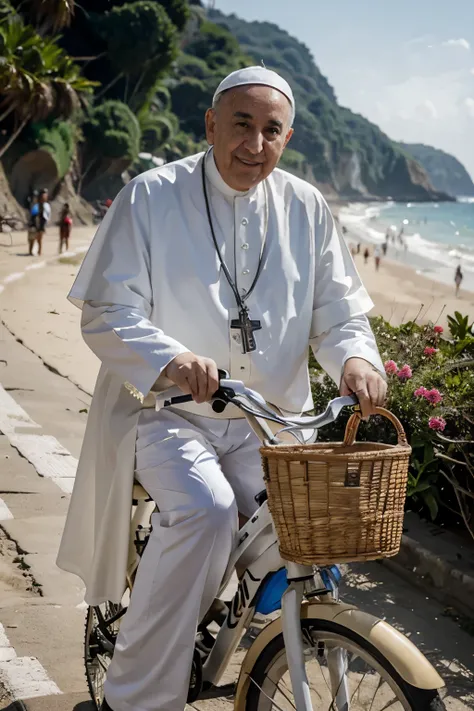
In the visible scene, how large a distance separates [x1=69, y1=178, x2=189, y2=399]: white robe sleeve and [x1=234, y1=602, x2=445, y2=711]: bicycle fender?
74 cm

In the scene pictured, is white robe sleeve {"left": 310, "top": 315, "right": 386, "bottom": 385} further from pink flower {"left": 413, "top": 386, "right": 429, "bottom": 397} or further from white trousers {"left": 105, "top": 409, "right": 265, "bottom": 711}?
pink flower {"left": 413, "top": 386, "right": 429, "bottom": 397}

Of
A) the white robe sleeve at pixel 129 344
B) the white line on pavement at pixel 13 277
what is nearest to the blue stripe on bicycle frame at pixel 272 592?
the white robe sleeve at pixel 129 344

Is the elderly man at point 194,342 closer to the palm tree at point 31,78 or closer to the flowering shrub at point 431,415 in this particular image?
the flowering shrub at point 431,415

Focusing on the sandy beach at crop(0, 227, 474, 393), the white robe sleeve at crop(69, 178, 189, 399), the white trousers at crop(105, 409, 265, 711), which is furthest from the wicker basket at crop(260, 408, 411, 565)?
the sandy beach at crop(0, 227, 474, 393)

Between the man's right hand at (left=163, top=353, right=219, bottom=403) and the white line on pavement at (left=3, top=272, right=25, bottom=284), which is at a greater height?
the man's right hand at (left=163, top=353, right=219, bottom=403)

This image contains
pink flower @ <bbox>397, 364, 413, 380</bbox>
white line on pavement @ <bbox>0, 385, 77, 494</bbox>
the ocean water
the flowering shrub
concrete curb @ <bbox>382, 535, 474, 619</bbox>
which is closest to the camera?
concrete curb @ <bbox>382, 535, 474, 619</bbox>

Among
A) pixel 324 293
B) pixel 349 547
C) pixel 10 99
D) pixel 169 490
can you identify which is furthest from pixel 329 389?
pixel 10 99

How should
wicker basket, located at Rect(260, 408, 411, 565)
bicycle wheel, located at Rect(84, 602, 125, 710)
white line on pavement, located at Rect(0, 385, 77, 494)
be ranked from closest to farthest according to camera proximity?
wicker basket, located at Rect(260, 408, 411, 565) → bicycle wheel, located at Rect(84, 602, 125, 710) → white line on pavement, located at Rect(0, 385, 77, 494)

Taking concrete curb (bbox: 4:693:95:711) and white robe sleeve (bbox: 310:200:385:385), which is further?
concrete curb (bbox: 4:693:95:711)

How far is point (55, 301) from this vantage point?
716 inches

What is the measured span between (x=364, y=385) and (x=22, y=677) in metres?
1.81

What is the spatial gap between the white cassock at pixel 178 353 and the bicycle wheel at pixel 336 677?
0.25m

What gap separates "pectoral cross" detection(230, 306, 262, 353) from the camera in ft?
9.68

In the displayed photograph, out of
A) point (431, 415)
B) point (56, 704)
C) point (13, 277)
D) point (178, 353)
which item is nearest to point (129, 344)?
point (178, 353)
